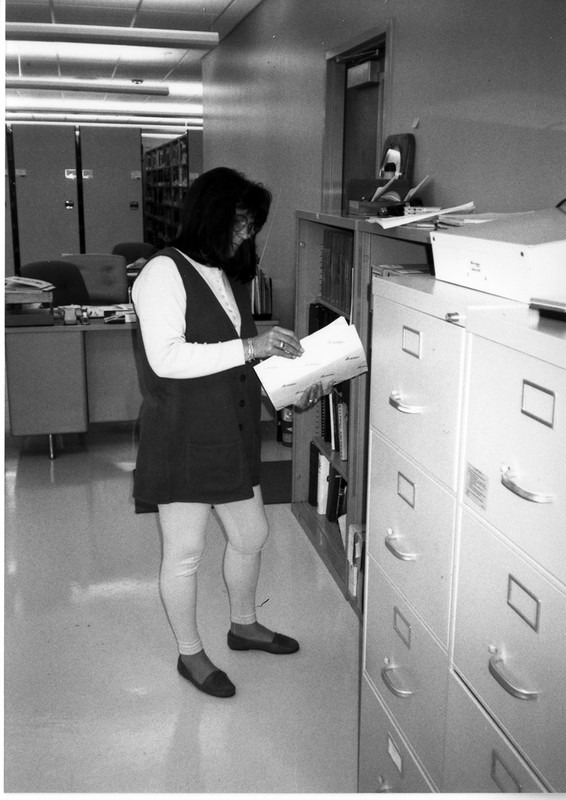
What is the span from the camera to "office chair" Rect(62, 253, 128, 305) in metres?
6.34

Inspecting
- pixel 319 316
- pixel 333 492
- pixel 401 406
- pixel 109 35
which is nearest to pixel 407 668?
pixel 401 406

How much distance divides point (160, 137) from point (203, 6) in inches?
533

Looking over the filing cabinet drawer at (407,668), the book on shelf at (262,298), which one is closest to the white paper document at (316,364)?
the filing cabinet drawer at (407,668)

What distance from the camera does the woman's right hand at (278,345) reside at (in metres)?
2.25

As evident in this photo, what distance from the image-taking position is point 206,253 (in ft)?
7.70

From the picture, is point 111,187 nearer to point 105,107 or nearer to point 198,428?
point 105,107

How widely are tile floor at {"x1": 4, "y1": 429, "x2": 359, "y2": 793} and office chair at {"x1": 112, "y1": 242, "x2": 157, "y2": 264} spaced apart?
446 cm

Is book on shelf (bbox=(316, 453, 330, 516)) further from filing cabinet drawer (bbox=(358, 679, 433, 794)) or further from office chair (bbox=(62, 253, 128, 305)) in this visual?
office chair (bbox=(62, 253, 128, 305))

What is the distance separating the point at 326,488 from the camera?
3895 millimetres

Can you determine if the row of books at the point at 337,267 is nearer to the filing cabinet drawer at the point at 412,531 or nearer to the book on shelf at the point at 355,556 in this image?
the book on shelf at the point at 355,556

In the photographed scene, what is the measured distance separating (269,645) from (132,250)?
5960mm

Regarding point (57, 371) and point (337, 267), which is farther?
point (57, 371)

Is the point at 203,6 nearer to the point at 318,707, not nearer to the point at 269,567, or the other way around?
the point at 269,567

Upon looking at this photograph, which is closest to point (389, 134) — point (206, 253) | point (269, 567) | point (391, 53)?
point (391, 53)
